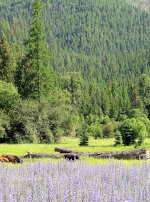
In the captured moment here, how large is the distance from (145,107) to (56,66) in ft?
271

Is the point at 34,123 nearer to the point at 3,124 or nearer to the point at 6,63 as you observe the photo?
the point at 3,124

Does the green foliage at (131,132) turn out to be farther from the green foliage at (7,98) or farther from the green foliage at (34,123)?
the green foliage at (7,98)

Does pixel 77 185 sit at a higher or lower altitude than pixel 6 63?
lower

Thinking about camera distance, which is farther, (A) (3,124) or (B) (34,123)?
(B) (34,123)

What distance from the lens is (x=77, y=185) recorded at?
6.52m

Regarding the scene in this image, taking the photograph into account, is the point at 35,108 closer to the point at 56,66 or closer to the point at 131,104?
the point at 131,104

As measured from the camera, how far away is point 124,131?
27.9 meters

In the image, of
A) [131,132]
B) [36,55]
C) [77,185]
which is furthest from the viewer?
[36,55]

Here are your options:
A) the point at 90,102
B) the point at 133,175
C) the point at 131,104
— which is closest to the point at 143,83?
the point at 131,104

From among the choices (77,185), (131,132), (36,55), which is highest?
(36,55)

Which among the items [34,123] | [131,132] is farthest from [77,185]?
[34,123]

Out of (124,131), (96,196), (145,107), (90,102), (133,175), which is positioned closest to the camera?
(96,196)

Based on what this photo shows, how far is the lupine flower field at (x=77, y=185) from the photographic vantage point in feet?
19.2

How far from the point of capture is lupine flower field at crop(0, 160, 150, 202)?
19.2 ft
